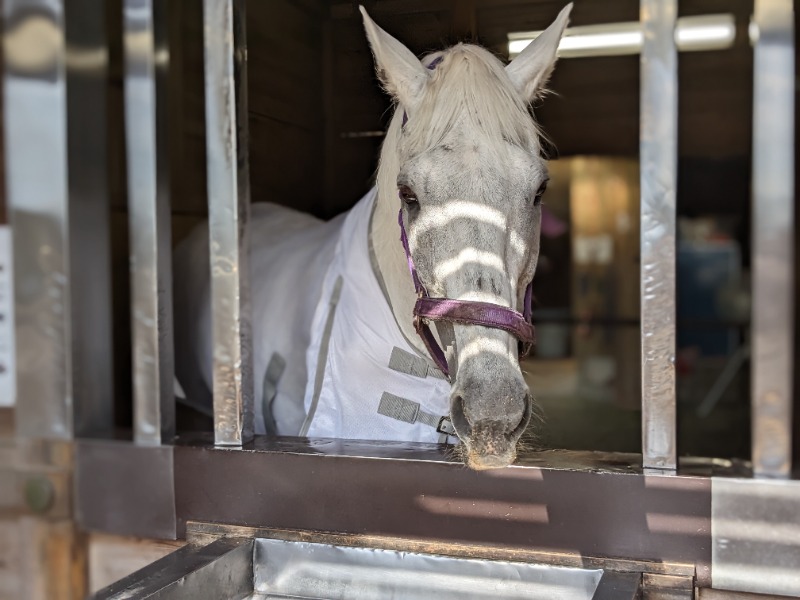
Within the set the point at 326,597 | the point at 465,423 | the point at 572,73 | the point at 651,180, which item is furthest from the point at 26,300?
the point at 572,73

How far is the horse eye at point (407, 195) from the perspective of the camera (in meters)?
1.24

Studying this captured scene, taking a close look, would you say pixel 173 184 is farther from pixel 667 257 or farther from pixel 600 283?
pixel 600 283

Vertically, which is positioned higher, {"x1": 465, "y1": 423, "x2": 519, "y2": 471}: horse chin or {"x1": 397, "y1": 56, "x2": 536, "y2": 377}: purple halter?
{"x1": 397, "y1": 56, "x2": 536, "y2": 377}: purple halter

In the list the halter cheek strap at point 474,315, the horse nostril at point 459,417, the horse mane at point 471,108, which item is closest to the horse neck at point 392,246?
the horse mane at point 471,108

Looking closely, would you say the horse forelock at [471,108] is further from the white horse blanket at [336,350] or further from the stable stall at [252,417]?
the white horse blanket at [336,350]

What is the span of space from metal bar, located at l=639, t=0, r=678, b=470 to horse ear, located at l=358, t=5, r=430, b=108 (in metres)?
0.43

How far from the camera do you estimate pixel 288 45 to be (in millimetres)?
→ 2408

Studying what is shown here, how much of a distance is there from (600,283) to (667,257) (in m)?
4.89

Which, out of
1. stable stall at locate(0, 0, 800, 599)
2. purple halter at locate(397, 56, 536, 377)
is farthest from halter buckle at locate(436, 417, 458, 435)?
purple halter at locate(397, 56, 536, 377)

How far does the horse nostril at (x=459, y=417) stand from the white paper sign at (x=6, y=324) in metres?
0.95

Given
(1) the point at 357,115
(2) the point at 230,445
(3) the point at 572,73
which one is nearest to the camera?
(2) the point at 230,445

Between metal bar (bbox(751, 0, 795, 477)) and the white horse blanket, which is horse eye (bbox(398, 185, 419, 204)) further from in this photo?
metal bar (bbox(751, 0, 795, 477))

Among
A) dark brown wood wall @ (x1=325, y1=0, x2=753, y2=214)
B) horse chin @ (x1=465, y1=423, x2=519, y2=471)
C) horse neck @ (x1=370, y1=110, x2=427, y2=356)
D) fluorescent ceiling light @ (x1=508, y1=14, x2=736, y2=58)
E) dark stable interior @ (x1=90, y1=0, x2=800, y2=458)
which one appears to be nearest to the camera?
horse chin @ (x1=465, y1=423, x2=519, y2=471)

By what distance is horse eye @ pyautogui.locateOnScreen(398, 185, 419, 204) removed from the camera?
4.06ft
